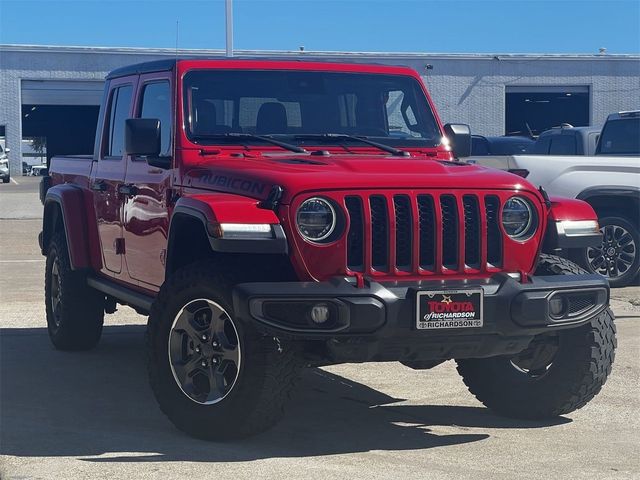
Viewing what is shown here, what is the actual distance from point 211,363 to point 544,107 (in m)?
53.5

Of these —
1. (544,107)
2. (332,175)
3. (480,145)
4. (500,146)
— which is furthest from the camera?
(544,107)

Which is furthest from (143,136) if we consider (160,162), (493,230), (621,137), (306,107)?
(621,137)

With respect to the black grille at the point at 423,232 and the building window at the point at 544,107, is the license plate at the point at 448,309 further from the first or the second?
the building window at the point at 544,107

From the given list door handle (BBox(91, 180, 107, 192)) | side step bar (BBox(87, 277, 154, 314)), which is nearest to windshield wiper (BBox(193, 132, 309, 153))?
side step bar (BBox(87, 277, 154, 314))

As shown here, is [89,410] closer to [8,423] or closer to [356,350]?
[8,423]

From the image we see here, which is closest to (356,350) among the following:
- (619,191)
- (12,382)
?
(12,382)

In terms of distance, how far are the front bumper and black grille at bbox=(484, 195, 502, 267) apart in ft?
0.61

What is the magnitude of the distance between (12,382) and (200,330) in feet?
7.10

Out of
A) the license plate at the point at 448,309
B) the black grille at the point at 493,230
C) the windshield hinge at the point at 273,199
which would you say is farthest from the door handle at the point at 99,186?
the license plate at the point at 448,309

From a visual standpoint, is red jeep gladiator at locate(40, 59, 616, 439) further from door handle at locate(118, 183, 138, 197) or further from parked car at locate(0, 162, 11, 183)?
parked car at locate(0, 162, 11, 183)

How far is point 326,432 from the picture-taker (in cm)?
606

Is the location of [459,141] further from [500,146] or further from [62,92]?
[62,92]

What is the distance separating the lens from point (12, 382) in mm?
7402

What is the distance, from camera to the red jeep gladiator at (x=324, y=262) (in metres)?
5.42
